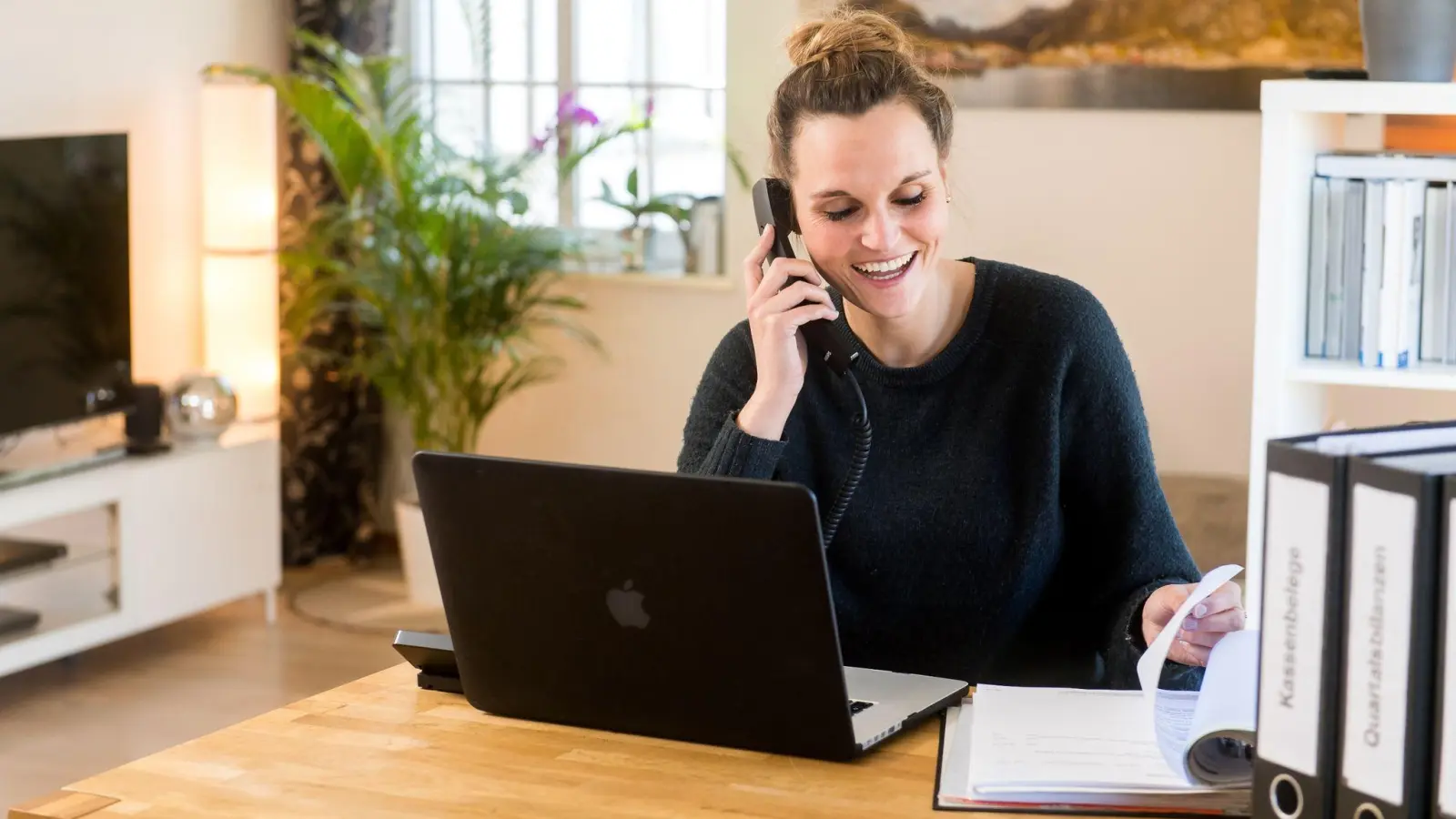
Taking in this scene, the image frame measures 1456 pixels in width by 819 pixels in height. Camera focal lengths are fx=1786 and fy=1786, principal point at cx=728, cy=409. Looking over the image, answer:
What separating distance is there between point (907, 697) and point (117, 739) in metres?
2.45

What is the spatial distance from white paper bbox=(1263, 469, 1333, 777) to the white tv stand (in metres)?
3.09

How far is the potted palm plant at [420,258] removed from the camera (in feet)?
14.1

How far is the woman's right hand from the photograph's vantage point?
191 cm

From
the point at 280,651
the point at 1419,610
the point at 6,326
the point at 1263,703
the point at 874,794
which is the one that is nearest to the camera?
the point at 1419,610

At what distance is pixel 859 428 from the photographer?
196 centimetres

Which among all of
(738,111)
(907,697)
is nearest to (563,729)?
(907,697)

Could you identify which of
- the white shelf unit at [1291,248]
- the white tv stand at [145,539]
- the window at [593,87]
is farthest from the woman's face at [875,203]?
the window at [593,87]

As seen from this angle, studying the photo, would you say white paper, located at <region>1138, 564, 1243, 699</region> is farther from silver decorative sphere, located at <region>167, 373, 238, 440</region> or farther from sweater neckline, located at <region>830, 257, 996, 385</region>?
silver decorative sphere, located at <region>167, 373, 238, 440</region>

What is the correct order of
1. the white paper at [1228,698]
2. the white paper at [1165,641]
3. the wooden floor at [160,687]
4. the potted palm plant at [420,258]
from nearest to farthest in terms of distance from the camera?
the white paper at [1228,698], the white paper at [1165,641], the wooden floor at [160,687], the potted palm plant at [420,258]

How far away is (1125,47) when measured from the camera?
3885mm

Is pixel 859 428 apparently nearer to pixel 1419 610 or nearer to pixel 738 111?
pixel 1419 610

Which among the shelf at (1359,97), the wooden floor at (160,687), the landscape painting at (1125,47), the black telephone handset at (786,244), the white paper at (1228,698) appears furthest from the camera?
the landscape painting at (1125,47)

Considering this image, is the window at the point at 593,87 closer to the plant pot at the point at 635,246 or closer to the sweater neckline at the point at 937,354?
the plant pot at the point at 635,246

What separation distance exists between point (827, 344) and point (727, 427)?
15 cm
